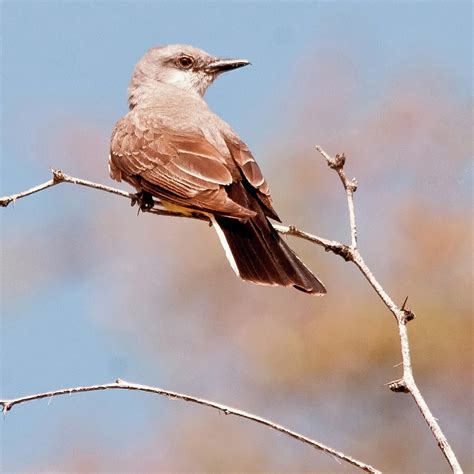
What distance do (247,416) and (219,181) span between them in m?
2.02

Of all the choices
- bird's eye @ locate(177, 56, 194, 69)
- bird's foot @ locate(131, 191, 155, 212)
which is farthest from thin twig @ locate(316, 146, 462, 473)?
bird's eye @ locate(177, 56, 194, 69)

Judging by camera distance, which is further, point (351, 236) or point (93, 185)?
point (93, 185)

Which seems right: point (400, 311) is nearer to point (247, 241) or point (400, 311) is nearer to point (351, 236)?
point (351, 236)

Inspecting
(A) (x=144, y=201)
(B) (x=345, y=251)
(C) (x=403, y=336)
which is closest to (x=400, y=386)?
(C) (x=403, y=336)

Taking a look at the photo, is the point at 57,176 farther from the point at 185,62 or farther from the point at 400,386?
the point at 185,62

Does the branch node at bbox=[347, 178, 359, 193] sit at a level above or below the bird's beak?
below

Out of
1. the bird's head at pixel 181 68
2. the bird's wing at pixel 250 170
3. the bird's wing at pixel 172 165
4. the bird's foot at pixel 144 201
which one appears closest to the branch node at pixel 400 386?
the bird's wing at pixel 172 165

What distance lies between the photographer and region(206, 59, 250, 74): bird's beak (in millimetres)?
6055

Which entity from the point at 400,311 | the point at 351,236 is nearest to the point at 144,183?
the point at 351,236

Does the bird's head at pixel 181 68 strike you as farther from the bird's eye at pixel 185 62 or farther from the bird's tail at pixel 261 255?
the bird's tail at pixel 261 255

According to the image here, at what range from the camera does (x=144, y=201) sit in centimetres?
463

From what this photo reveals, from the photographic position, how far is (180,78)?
6086 millimetres

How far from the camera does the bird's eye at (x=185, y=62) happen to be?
20.1ft

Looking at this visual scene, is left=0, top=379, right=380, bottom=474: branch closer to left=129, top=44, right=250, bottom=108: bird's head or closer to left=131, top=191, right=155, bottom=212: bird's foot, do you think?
left=131, top=191, right=155, bottom=212: bird's foot
